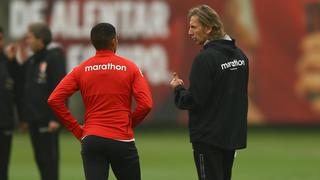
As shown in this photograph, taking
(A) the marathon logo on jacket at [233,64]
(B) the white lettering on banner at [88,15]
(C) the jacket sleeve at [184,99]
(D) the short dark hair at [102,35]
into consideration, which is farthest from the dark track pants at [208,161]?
(B) the white lettering on banner at [88,15]

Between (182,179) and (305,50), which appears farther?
(305,50)

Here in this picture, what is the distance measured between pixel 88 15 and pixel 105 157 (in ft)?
49.1

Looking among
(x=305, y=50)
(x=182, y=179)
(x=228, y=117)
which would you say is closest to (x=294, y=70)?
(x=305, y=50)

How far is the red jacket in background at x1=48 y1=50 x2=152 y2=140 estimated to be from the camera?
7938 millimetres

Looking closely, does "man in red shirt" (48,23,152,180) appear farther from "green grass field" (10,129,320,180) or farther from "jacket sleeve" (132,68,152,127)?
"green grass field" (10,129,320,180)

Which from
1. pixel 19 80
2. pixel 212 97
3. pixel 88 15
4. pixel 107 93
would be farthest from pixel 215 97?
pixel 88 15

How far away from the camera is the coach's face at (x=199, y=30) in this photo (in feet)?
26.4

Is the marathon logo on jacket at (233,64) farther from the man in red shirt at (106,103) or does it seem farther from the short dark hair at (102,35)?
the short dark hair at (102,35)

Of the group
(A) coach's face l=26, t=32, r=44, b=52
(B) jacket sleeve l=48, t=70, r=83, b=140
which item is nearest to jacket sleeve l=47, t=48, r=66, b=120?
(A) coach's face l=26, t=32, r=44, b=52

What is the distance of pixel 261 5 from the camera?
74.9 ft

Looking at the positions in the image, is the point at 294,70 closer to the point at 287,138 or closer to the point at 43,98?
the point at 287,138

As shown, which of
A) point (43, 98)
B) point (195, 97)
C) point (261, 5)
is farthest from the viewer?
point (261, 5)

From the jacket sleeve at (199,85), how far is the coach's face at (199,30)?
23 centimetres

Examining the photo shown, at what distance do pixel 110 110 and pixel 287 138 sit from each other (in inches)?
608
